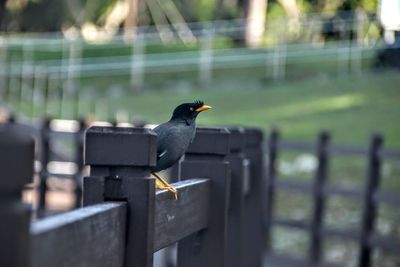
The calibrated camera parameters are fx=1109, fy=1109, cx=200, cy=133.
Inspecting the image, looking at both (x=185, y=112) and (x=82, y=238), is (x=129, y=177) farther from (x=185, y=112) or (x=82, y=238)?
(x=185, y=112)

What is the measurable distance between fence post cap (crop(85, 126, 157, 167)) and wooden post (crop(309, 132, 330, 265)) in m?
9.14

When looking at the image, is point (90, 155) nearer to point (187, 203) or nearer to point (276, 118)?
point (187, 203)

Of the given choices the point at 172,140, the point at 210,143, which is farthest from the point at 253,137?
the point at 172,140

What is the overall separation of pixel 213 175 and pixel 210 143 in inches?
5.3

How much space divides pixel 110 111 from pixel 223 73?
12.2 ft

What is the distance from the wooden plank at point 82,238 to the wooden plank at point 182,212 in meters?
0.44

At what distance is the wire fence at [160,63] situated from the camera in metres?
24.9

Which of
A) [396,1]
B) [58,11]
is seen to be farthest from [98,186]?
[58,11]

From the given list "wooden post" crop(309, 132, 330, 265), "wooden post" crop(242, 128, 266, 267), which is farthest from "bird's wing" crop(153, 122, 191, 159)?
"wooden post" crop(309, 132, 330, 265)

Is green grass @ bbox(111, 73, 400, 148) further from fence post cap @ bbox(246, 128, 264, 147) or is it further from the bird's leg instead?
the bird's leg

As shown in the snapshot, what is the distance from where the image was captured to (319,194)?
40.2 ft

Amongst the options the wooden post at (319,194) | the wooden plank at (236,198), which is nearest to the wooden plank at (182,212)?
the wooden plank at (236,198)

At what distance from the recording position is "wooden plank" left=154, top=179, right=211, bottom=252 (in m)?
3.61

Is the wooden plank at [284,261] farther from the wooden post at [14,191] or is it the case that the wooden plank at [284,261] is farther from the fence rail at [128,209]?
the wooden post at [14,191]
